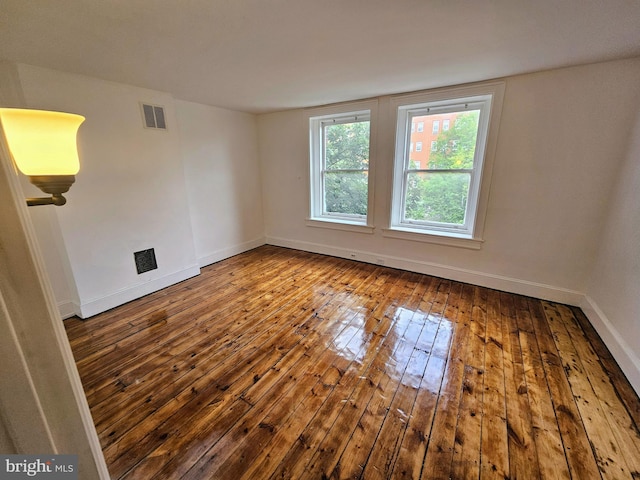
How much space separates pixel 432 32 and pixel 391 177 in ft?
5.79

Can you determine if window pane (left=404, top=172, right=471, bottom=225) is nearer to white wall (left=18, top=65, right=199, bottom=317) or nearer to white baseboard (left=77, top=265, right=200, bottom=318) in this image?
white wall (left=18, top=65, right=199, bottom=317)

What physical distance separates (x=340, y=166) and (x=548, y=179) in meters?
2.36

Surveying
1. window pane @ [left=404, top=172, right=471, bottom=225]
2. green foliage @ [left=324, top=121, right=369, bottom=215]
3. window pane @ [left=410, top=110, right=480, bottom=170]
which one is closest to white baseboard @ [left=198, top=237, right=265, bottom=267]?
green foliage @ [left=324, top=121, right=369, bottom=215]

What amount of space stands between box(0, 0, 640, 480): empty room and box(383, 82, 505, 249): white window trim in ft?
0.09

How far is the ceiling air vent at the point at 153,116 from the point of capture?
2686 millimetres

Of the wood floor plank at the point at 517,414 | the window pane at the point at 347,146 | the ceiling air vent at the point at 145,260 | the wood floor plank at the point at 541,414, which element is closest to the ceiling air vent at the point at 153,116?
the ceiling air vent at the point at 145,260

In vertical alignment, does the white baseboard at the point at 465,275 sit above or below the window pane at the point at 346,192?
below

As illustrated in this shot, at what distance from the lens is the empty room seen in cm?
123

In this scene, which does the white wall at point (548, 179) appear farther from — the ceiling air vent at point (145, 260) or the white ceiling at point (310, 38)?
the ceiling air vent at point (145, 260)

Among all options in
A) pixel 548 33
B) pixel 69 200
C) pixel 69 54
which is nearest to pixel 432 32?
pixel 548 33

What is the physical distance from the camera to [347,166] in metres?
3.74

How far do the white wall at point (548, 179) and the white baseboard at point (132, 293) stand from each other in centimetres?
279

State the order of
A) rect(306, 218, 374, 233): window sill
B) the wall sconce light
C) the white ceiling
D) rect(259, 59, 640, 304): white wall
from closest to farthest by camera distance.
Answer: the wall sconce light
the white ceiling
rect(259, 59, 640, 304): white wall
rect(306, 218, 374, 233): window sill

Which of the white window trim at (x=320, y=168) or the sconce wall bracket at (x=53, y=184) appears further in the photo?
the white window trim at (x=320, y=168)
